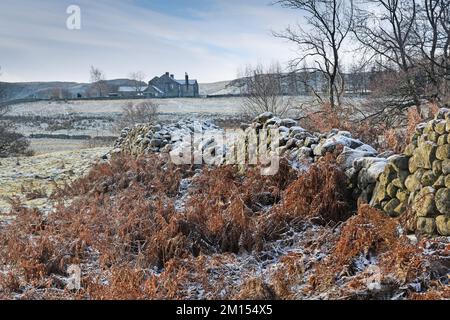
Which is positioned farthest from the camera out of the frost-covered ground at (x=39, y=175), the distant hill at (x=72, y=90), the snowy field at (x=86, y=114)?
the distant hill at (x=72, y=90)

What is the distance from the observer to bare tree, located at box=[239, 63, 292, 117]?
64.0ft

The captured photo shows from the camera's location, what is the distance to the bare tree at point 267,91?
1952 cm

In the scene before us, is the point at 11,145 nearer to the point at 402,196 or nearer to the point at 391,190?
the point at 391,190

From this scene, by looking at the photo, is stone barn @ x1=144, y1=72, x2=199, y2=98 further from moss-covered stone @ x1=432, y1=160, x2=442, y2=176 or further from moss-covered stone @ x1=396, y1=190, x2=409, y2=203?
moss-covered stone @ x1=432, y1=160, x2=442, y2=176

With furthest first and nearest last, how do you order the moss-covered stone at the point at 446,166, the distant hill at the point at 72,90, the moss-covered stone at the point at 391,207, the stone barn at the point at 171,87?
1. the stone barn at the point at 171,87
2. the distant hill at the point at 72,90
3. the moss-covered stone at the point at 391,207
4. the moss-covered stone at the point at 446,166

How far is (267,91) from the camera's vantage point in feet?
64.3

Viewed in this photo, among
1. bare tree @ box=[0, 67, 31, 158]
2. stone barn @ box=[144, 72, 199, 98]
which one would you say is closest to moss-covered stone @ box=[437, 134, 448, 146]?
bare tree @ box=[0, 67, 31, 158]

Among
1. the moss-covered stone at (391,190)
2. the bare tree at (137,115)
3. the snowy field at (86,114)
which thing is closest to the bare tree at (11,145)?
the snowy field at (86,114)

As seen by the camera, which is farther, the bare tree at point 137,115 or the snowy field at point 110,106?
the snowy field at point 110,106

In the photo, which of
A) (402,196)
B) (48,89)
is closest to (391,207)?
(402,196)

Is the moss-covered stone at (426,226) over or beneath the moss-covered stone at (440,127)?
beneath

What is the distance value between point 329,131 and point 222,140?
2.48 meters

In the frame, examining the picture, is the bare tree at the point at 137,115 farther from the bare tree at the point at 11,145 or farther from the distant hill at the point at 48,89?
the bare tree at the point at 11,145
